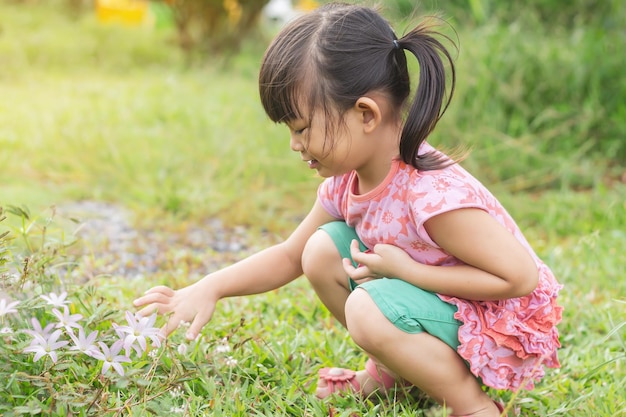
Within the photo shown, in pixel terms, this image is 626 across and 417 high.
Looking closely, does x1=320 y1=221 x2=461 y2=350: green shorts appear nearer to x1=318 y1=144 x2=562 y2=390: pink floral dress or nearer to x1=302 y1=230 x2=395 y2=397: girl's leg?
x1=318 y1=144 x2=562 y2=390: pink floral dress

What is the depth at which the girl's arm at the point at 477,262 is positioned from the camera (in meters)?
1.70

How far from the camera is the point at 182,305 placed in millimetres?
2002

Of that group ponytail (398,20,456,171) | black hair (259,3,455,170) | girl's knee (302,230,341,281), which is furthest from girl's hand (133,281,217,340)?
ponytail (398,20,456,171)

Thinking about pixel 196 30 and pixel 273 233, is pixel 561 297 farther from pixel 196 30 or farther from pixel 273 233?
pixel 196 30

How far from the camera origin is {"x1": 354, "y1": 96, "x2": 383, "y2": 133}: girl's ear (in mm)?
1770

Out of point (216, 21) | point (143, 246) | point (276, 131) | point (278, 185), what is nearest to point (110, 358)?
point (143, 246)

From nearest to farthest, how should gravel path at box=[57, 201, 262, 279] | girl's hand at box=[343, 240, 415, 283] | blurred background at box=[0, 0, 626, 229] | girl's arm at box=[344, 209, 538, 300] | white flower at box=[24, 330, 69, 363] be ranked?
1. white flower at box=[24, 330, 69, 363]
2. girl's arm at box=[344, 209, 538, 300]
3. girl's hand at box=[343, 240, 415, 283]
4. gravel path at box=[57, 201, 262, 279]
5. blurred background at box=[0, 0, 626, 229]

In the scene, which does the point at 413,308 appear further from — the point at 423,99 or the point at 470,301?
the point at 423,99

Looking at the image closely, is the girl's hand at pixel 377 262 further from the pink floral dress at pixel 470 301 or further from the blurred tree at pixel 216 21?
the blurred tree at pixel 216 21

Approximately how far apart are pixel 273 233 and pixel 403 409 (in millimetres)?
1718

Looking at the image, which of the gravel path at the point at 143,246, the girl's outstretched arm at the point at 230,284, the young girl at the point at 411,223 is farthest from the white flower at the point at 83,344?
the gravel path at the point at 143,246

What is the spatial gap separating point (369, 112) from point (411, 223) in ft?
0.87

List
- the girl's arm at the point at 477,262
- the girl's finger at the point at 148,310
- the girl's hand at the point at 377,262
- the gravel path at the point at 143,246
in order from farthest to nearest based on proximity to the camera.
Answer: the gravel path at the point at 143,246 < the girl's finger at the point at 148,310 < the girl's hand at the point at 377,262 < the girl's arm at the point at 477,262

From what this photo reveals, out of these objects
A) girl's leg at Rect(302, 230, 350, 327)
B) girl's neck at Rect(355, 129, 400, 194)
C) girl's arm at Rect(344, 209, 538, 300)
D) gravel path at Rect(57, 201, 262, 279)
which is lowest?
gravel path at Rect(57, 201, 262, 279)
